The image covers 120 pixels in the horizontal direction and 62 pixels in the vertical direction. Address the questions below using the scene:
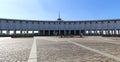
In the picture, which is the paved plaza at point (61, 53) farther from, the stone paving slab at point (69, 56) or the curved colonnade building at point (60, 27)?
the curved colonnade building at point (60, 27)

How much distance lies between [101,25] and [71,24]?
17432mm

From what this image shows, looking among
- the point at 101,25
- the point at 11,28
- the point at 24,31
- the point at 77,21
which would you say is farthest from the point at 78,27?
the point at 11,28

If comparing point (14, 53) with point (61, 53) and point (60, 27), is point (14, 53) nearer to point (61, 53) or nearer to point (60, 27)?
point (61, 53)

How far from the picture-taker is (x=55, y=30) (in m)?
104

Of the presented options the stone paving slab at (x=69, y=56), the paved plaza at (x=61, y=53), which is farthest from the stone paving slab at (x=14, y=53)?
the stone paving slab at (x=69, y=56)

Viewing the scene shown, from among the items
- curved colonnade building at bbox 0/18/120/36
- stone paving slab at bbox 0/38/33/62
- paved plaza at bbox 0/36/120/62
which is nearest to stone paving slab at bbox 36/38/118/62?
paved plaza at bbox 0/36/120/62

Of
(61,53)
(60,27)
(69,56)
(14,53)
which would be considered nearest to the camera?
(69,56)

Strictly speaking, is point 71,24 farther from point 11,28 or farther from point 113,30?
point 11,28

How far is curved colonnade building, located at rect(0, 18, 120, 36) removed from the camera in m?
94.5

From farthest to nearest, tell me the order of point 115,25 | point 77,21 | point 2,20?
1. point 77,21
2. point 115,25
3. point 2,20

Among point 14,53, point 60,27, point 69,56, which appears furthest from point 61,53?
point 60,27

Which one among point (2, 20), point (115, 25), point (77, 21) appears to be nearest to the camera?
point (2, 20)

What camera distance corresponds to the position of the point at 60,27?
340 feet

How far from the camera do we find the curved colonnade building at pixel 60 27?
94500 millimetres
